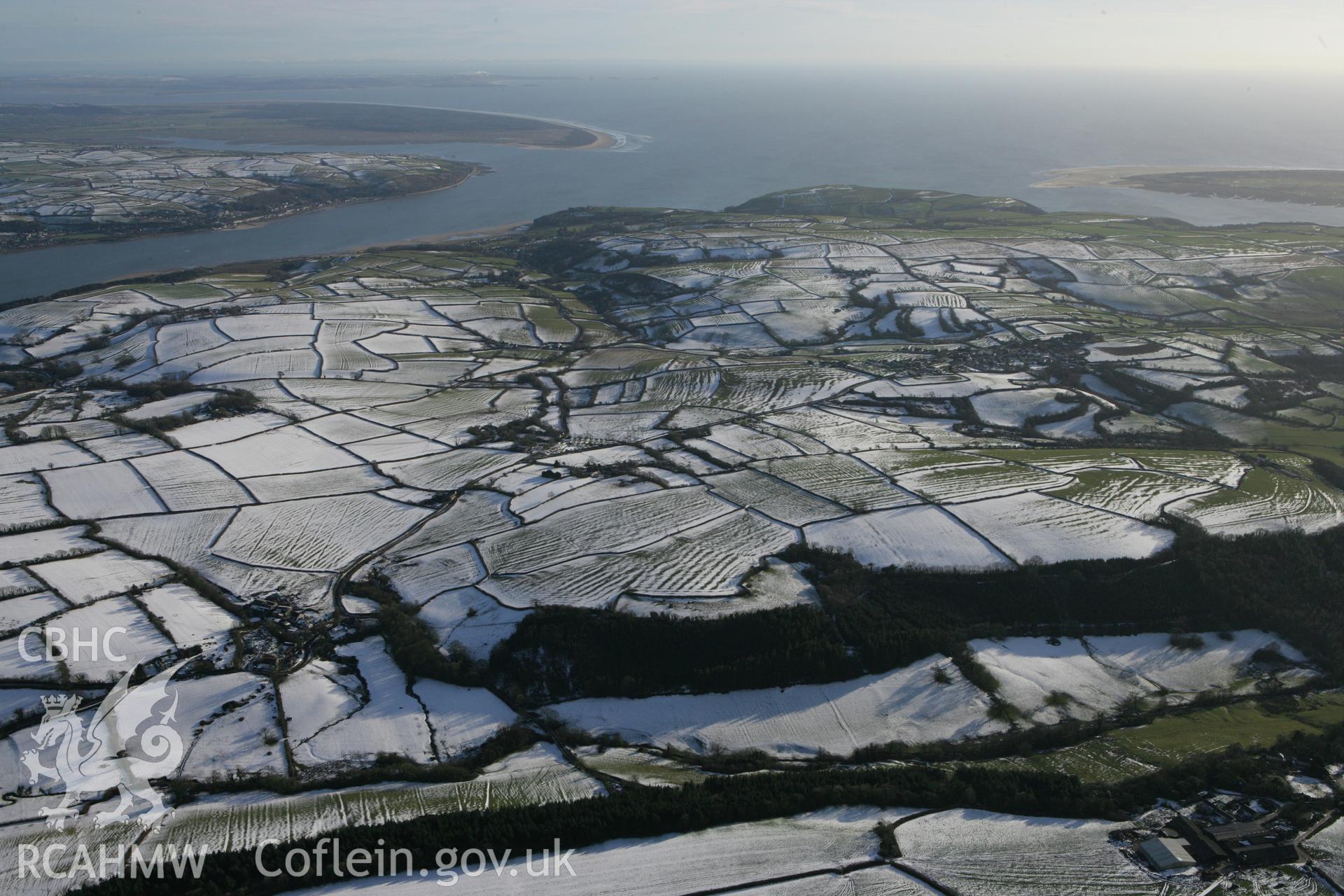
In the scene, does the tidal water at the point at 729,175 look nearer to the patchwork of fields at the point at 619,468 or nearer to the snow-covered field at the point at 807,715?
the patchwork of fields at the point at 619,468

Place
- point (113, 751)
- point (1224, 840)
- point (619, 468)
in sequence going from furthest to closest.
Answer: point (619, 468) → point (113, 751) → point (1224, 840)

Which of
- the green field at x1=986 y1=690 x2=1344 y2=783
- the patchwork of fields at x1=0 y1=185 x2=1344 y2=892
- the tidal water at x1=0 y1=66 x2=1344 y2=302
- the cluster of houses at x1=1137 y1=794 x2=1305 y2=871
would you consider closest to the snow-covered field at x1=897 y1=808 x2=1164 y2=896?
the patchwork of fields at x1=0 y1=185 x2=1344 y2=892

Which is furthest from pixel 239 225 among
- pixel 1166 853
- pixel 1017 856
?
pixel 1166 853

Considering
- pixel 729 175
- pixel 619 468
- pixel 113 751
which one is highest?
pixel 729 175

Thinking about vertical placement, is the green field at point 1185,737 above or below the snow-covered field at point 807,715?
above

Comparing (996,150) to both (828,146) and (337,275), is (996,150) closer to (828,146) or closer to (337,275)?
(828,146)

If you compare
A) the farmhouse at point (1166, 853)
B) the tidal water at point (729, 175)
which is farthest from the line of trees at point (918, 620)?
the tidal water at point (729, 175)

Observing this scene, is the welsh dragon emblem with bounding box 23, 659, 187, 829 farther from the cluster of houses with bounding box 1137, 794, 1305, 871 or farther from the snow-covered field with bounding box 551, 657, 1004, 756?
the cluster of houses with bounding box 1137, 794, 1305, 871

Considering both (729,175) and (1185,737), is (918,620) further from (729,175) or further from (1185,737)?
(729,175)

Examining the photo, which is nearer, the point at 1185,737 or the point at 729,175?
the point at 1185,737
